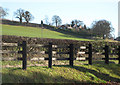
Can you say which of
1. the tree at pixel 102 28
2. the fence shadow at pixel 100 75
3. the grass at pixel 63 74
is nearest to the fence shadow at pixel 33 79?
the grass at pixel 63 74

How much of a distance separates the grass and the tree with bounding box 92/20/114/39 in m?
48.8

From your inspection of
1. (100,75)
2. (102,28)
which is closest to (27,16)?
(102,28)

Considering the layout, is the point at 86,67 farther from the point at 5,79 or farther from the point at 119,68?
the point at 5,79

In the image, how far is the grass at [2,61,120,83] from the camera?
6713mm

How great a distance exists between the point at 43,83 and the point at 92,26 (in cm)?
5919

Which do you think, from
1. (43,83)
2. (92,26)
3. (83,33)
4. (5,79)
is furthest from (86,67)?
(92,26)

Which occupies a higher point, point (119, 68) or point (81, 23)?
point (81, 23)

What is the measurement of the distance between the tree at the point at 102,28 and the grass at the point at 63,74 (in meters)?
48.8

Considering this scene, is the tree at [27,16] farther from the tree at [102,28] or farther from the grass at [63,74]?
the grass at [63,74]

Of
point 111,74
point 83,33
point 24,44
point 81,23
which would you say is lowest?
point 111,74

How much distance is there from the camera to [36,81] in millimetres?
6758

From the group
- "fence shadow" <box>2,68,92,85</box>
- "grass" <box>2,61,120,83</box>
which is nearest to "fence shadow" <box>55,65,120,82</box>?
"grass" <box>2,61,120,83</box>

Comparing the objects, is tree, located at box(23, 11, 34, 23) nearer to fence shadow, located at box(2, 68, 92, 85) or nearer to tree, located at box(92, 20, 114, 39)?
tree, located at box(92, 20, 114, 39)

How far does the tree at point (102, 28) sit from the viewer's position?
58194mm
